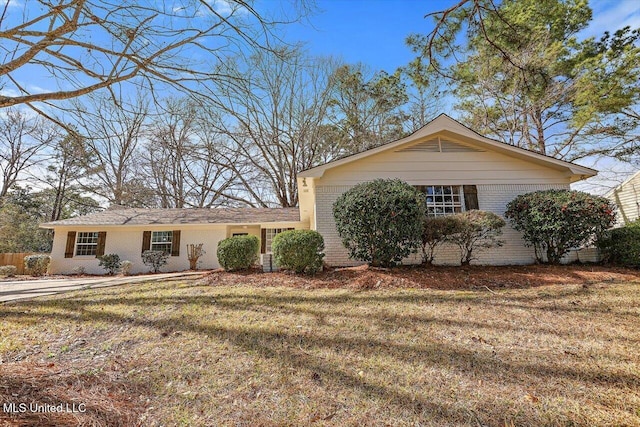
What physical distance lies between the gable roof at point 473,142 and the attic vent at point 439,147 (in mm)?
218

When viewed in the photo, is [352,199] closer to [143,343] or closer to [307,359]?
[307,359]

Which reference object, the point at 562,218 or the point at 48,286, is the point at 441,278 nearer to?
the point at 562,218

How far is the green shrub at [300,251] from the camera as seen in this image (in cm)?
768

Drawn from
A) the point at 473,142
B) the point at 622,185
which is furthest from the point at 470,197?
the point at 622,185

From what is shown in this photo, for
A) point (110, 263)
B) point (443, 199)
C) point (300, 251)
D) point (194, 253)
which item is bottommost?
point (110, 263)

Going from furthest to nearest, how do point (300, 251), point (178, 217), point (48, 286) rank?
point (178, 217) < point (48, 286) < point (300, 251)

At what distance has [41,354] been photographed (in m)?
3.48

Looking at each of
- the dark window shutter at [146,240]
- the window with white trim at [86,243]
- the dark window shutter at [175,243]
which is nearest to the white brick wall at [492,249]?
the dark window shutter at [175,243]

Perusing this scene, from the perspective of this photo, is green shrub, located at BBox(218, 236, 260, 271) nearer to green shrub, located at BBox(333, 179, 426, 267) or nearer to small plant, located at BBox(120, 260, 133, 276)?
green shrub, located at BBox(333, 179, 426, 267)

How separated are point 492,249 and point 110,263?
1619cm

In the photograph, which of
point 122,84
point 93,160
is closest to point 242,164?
point 93,160

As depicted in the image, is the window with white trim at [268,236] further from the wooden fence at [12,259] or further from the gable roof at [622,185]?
the gable roof at [622,185]

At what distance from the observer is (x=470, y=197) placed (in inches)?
378

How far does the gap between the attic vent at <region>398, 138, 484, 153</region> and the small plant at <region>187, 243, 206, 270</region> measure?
10484 millimetres
